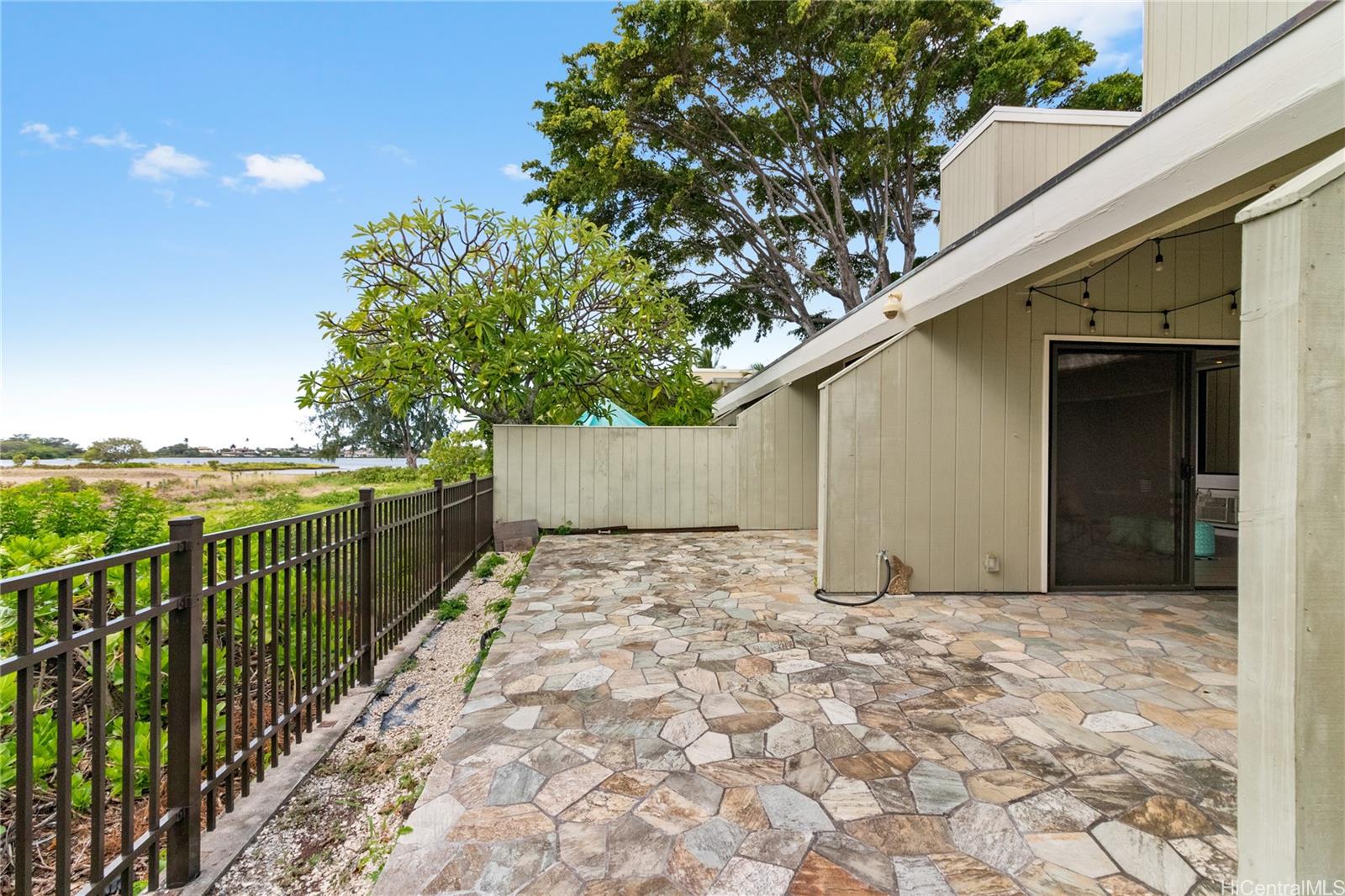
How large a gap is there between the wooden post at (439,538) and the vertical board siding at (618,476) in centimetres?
286

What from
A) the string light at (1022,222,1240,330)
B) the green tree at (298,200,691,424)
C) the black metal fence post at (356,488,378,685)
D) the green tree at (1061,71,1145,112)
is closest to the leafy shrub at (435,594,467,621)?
the black metal fence post at (356,488,378,685)

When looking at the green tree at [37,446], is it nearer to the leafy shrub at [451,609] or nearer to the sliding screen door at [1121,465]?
the leafy shrub at [451,609]

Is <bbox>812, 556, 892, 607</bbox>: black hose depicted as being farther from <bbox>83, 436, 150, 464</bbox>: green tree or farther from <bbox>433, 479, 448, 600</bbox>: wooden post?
<bbox>83, 436, 150, 464</bbox>: green tree

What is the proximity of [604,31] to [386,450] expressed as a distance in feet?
79.5

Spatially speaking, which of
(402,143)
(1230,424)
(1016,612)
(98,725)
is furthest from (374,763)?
(402,143)

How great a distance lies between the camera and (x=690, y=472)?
7.59 m

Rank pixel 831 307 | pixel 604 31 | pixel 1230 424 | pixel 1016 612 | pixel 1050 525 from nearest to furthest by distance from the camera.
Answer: pixel 1016 612 < pixel 1050 525 < pixel 1230 424 < pixel 604 31 < pixel 831 307

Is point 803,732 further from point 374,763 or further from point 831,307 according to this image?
point 831,307

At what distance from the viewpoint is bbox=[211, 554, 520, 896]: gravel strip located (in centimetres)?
154

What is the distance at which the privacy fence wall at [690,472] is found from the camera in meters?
7.38

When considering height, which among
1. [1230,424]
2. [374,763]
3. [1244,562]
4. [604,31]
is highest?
[604,31]

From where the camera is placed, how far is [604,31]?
10.5m

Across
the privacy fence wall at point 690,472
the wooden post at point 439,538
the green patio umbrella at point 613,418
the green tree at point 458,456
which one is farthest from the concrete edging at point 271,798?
the green tree at point 458,456

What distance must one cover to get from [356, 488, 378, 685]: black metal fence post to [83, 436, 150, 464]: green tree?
9656 mm
